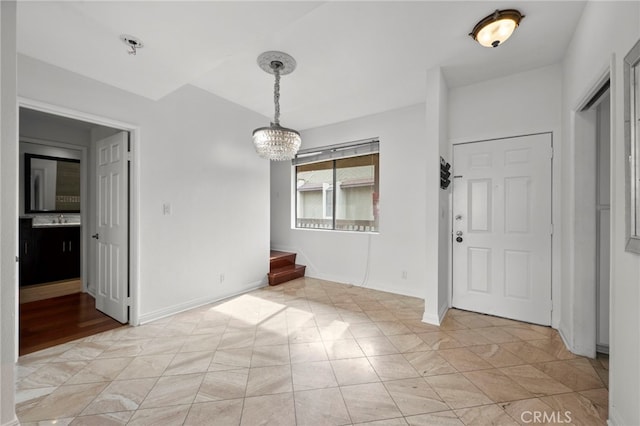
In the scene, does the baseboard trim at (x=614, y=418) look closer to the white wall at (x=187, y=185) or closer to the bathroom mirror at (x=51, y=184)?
the white wall at (x=187, y=185)

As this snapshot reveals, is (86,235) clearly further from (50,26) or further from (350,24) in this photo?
(350,24)

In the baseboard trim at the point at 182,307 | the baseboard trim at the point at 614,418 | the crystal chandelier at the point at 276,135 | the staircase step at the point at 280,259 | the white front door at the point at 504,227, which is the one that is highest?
the crystal chandelier at the point at 276,135

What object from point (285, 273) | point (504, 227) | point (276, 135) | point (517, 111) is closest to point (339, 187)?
point (285, 273)

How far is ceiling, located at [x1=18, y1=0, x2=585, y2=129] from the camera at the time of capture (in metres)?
1.69

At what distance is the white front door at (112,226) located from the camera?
2850 mm

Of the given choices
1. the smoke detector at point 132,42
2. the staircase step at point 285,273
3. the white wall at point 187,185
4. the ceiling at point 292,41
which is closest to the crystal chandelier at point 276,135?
the ceiling at point 292,41

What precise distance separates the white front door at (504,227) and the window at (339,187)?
1.40 meters

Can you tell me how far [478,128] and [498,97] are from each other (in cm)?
37

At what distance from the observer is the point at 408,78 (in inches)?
120

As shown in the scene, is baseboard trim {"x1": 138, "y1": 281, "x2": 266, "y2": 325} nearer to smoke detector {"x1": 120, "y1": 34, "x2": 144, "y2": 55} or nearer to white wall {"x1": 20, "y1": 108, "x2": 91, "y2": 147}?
smoke detector {"x1": 120, "y1": 34, "x2": 144, "y2": 55}

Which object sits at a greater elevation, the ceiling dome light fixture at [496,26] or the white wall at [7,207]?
the ceiling dome light fixture at [496,26]

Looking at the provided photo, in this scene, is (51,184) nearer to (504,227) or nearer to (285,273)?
(285,273)

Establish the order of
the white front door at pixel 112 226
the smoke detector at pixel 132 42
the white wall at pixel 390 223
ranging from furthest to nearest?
1. the white wall at pixel 390 223
2. the white front door at pixel 112 226
3. the smoke detector at pixel 132 42

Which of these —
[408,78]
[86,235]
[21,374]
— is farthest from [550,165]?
[86,235]
